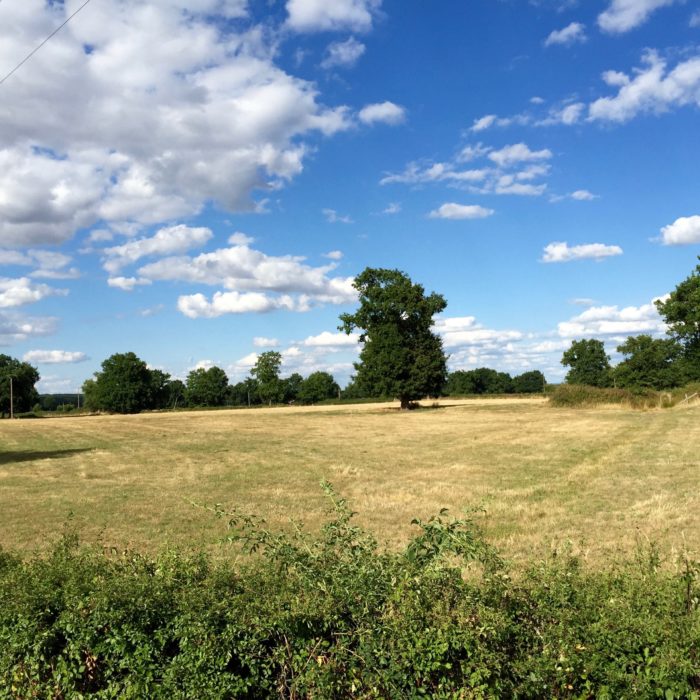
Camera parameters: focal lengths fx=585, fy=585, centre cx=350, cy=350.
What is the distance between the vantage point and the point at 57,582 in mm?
4203

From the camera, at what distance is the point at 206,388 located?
141 metres

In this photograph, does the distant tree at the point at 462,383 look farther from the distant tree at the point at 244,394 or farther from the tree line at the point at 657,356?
the distant tree at the point at 244,394

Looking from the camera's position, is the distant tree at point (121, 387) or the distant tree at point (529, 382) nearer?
the distant tree at point (121, 387)

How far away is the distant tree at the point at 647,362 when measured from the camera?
105m

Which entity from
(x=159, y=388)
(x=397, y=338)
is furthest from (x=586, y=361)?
(x=159, y=388)

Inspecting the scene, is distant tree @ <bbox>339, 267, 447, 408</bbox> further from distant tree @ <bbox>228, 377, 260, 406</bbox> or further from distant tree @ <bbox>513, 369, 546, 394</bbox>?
distant tree @ <bbox>513, 369, 546, 394</bbox>

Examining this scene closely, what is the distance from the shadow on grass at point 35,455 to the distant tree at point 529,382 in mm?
155637

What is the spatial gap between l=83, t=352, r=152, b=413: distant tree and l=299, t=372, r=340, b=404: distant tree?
114 ft

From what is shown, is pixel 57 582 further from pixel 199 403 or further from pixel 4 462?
pixel 199 403

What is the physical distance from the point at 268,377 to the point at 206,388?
69.6 ft

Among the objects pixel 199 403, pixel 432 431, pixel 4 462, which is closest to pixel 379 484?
pixel 4 462

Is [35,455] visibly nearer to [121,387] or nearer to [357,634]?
[357,634]

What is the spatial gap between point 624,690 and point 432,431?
32033 millimetres

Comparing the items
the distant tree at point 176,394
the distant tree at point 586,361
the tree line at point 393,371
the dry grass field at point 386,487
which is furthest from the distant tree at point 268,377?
the dry grass field at point 386,487
